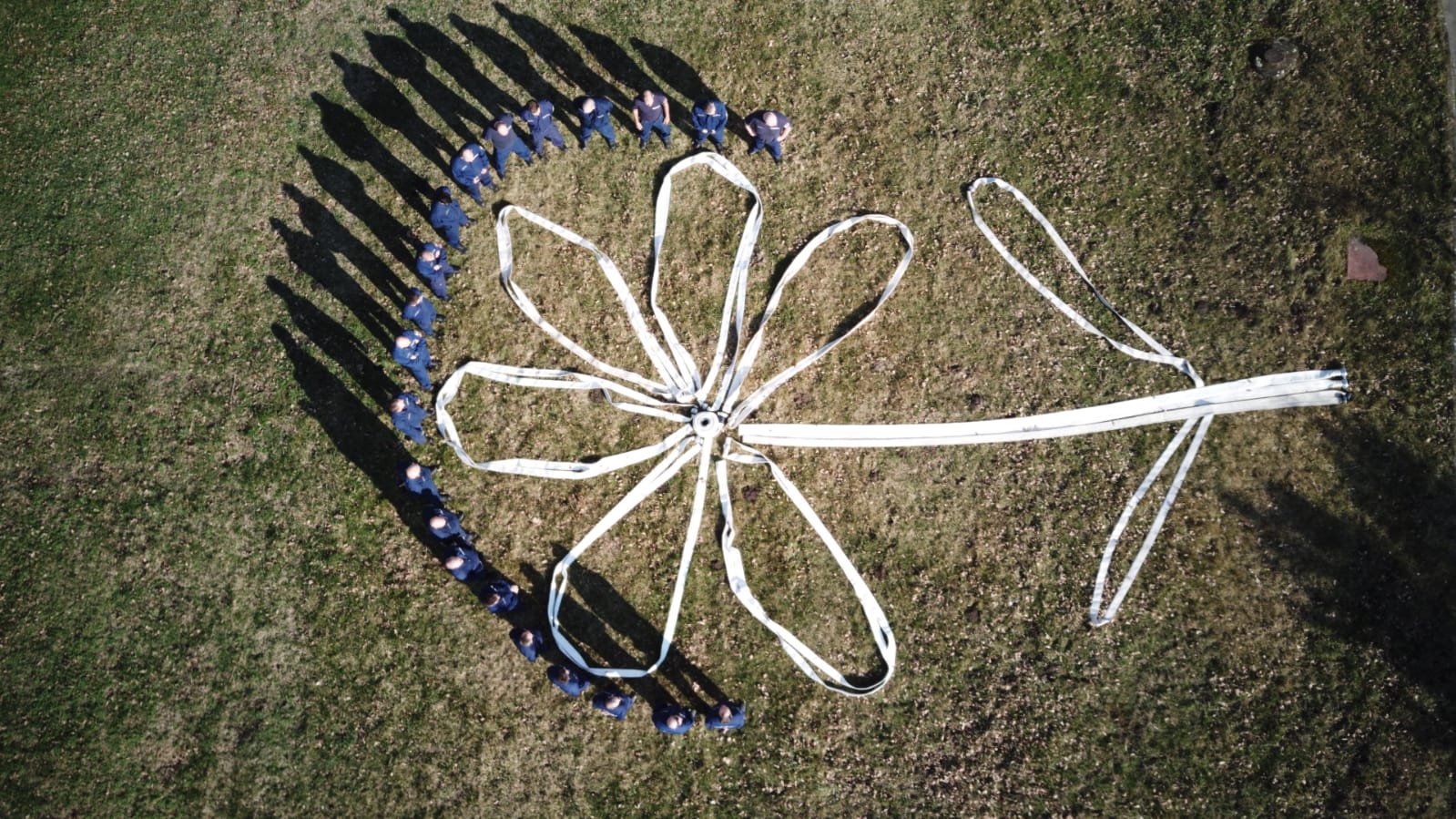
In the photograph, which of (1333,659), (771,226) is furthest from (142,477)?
(1333,659)

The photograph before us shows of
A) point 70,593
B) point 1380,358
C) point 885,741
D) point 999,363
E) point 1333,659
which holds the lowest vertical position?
point 1333,659

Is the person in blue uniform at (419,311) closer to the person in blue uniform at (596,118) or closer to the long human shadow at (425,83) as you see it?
the long human shadow at (425,83)

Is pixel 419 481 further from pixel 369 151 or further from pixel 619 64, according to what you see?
pixel 619 64

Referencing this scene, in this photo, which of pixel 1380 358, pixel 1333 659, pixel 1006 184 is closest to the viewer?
pixel 1333 659

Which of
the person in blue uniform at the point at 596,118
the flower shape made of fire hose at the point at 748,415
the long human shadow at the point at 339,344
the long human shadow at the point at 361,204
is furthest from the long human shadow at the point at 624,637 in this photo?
the person in blue uniform at the point at 596,118

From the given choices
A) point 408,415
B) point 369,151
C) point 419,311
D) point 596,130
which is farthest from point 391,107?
point 408,415

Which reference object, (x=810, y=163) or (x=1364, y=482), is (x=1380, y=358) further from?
(x=810, y=163)

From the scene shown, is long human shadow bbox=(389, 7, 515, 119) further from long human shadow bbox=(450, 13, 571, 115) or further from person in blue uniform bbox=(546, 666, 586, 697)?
person in blue uniform bbox=(546, 666, 586, 697)
